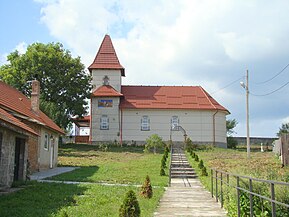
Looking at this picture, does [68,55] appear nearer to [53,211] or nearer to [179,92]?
[179,92]

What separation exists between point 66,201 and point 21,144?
5978mm

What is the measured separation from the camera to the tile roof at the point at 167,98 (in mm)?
46812

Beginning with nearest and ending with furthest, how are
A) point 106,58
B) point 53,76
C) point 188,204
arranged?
point 188,204
point 53,76
point 106,58

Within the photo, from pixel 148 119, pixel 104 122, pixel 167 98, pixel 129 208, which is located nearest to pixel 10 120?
pixel 129 208

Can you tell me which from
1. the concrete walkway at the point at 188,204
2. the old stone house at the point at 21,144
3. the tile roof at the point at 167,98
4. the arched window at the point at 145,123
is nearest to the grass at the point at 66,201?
the concrete walkway at the point at 188,204

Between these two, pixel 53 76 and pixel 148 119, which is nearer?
pixel 53 76

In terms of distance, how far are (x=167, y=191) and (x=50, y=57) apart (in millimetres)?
Answer: 29954

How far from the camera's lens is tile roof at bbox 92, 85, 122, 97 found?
4641 centimetres

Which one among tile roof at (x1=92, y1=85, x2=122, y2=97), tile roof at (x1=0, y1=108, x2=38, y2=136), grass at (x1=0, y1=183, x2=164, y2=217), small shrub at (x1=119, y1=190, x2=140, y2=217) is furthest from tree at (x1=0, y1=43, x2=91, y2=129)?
small shrub at (x1=119, y1=190, x2=140, y2=217)

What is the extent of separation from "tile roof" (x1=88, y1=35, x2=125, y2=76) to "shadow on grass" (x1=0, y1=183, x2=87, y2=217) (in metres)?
33.4

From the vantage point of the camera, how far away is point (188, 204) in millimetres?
12070

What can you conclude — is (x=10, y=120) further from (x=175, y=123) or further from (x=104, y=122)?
(x=175, y=123)

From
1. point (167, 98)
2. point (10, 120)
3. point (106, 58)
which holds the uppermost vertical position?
point (106, 58)

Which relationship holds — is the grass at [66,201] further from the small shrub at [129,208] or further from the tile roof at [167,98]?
the tile roof at [167,98]
